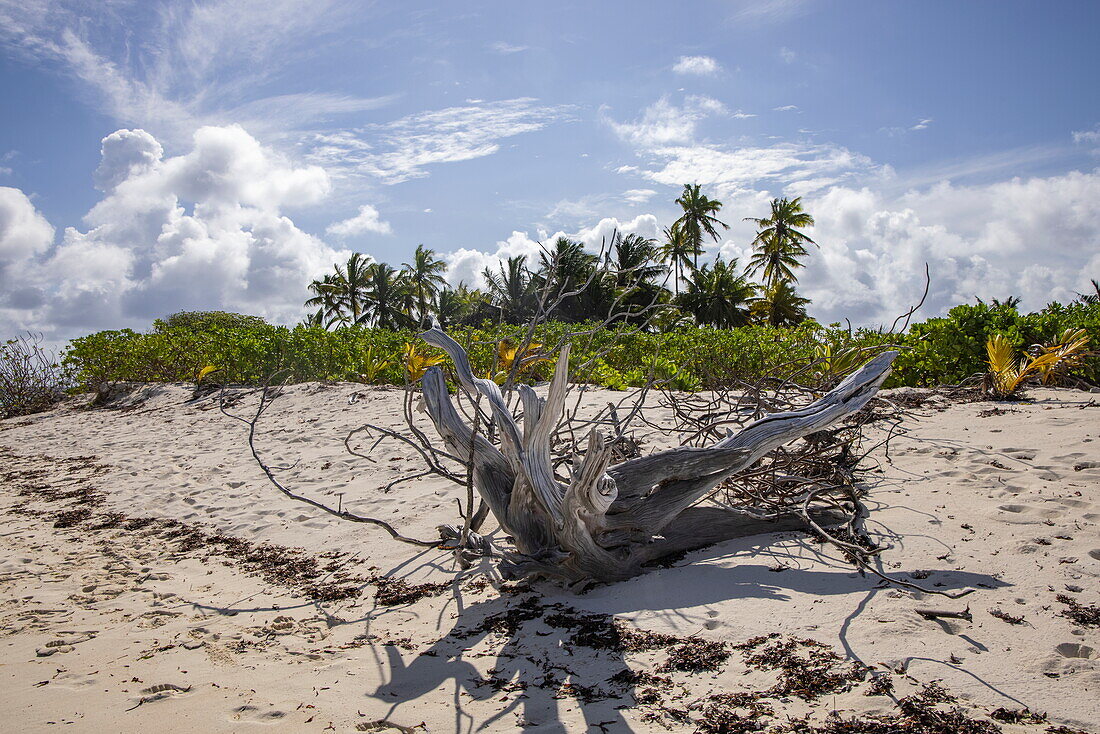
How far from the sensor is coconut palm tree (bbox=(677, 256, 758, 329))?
38938mm

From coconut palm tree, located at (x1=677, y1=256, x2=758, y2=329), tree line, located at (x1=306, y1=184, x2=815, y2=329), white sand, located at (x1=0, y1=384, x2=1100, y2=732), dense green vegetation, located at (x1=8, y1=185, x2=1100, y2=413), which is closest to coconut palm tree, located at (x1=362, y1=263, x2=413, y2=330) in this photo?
tree line, located at (x1=306, y1=184, x2=815, y2=329)

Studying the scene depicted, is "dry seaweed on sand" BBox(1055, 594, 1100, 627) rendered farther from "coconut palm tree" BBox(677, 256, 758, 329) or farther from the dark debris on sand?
"coconut palm tree" BBox(677, 256, 758, 329)

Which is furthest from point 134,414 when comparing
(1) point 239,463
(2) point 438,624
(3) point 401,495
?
(2) point 438,624

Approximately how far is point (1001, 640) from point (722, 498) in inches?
94.8

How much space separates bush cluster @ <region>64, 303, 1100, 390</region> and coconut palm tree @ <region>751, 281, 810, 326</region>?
91.0 feet

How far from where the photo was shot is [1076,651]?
8.05 feet

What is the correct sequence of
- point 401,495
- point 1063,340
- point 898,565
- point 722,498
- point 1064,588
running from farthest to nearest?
point 1063,340
point 401,495
point 722,498
point 898,565
point 1064,588

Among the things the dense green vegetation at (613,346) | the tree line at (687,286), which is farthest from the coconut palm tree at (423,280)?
the dense green vegetation at (613,346)

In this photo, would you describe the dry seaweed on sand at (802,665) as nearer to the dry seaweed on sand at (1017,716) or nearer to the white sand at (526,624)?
the white sand at (526,624)

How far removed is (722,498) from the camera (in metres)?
4.91

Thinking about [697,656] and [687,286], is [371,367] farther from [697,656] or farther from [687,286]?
[687,286]

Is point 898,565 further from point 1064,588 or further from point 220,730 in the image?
point 220,730

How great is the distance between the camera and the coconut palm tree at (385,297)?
4888cm

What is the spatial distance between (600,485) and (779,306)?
38183 millimetres
